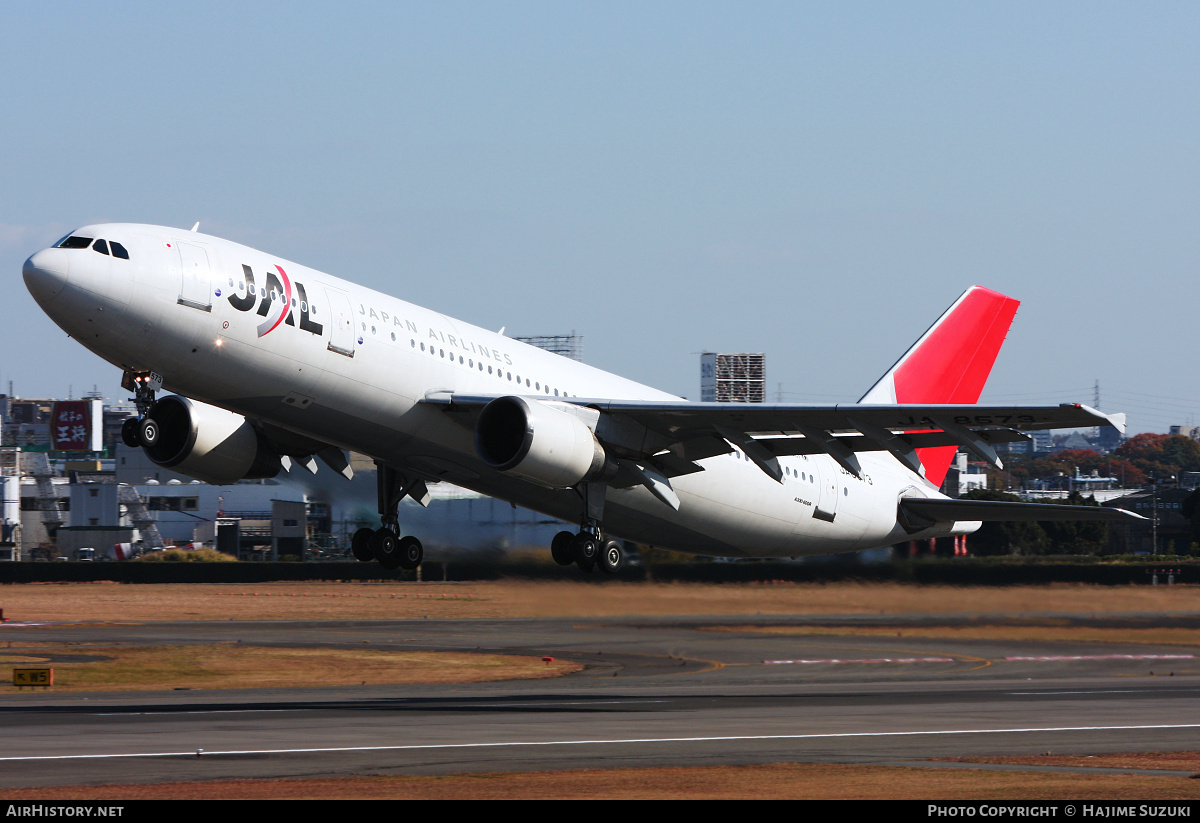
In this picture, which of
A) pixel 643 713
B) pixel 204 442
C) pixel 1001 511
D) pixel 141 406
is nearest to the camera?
pixel 141 406

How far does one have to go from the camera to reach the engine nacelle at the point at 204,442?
32188mm

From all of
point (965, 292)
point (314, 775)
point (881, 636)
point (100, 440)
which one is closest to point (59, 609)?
point (881, 636)

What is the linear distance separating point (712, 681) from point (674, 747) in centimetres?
1855

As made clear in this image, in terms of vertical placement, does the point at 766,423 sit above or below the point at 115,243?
below

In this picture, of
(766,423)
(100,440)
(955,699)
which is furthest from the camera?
(100,440)

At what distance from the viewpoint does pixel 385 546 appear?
34.7 metres

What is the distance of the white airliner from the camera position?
25.8 metres

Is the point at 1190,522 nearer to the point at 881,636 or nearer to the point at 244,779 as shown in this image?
the point at 881,636

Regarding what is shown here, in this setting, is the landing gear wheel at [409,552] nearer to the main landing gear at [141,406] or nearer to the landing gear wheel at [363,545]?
the landing gear wheel at [363,545]

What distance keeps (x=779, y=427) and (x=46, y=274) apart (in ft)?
52.6

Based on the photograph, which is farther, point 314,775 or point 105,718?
point 105,718

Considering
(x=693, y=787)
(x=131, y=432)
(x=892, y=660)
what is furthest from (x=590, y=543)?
(x=892, y=660)

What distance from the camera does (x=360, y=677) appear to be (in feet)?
153

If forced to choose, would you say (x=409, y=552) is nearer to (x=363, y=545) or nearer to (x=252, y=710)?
(x=363, y=545)
